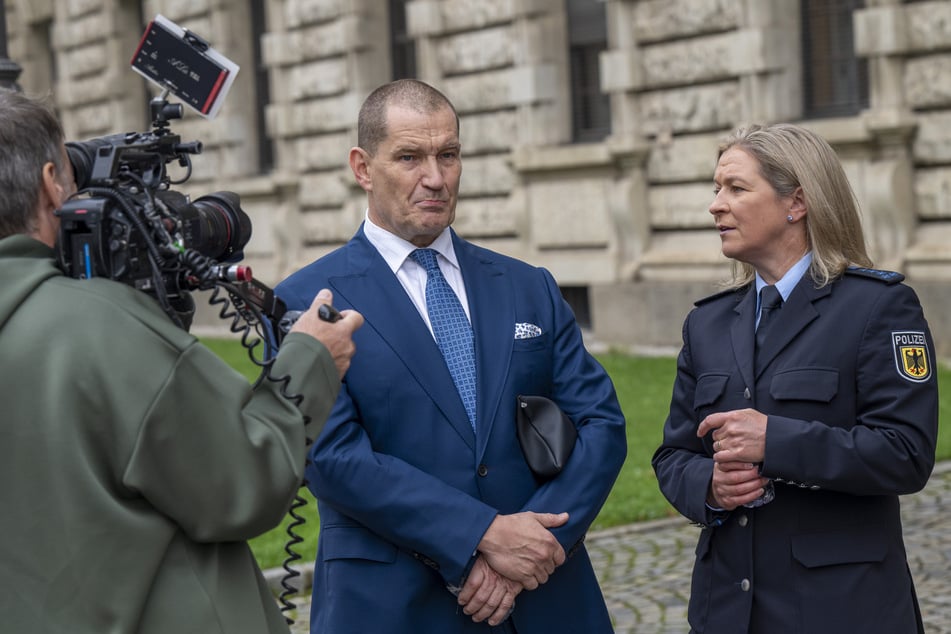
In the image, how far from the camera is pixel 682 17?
13.8 metres

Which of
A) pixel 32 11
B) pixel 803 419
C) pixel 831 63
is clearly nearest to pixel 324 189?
pixel 831 63

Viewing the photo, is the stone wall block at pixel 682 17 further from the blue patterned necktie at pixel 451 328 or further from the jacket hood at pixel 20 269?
the jacket hood at pixel 20 269

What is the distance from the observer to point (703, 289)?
13.6 m

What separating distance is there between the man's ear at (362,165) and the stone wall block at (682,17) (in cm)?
972

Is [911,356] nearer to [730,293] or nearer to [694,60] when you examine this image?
[730,293]

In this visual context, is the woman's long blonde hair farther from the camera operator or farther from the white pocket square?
the camera operator

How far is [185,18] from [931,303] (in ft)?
40.6

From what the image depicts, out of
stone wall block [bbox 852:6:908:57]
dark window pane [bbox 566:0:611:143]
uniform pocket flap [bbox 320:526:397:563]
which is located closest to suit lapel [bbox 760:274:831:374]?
uniform pocket flap [bbox 320:526:397:563]

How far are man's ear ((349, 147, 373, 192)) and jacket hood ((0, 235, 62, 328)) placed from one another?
1413mm

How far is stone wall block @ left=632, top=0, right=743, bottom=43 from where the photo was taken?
13.4 meters

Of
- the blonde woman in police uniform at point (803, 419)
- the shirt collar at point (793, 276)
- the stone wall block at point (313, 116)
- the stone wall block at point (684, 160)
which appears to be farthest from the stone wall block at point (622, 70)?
the shirt collar at point (793, 276)

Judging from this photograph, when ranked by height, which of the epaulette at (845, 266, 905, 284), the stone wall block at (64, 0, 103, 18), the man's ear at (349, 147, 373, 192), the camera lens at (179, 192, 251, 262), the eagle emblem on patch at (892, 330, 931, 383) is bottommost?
the eagle emblem on patch at (892, 330, 931, 383)

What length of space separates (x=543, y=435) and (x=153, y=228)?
1.37 meters

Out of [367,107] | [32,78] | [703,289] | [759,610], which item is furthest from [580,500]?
[32,78]
